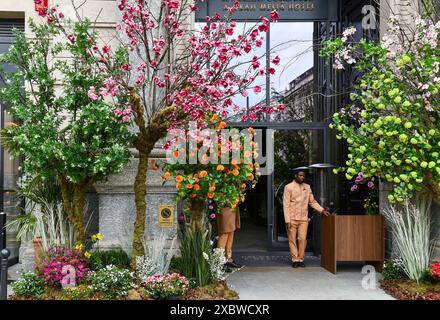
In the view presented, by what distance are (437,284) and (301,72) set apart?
5.75 m

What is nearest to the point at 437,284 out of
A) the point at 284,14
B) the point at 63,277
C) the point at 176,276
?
the point at 176,276

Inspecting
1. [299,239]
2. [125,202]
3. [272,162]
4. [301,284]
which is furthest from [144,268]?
[272,162]

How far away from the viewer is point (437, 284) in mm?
6832

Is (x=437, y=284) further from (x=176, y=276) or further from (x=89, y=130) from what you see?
(x=89, y=130)

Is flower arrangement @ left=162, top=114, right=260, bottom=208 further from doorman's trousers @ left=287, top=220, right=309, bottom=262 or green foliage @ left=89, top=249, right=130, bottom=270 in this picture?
doorman's trousers @ left=287, top=220, right=309, bottom=262

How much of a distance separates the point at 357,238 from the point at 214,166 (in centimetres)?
318

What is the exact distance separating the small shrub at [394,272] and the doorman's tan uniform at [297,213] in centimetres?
178

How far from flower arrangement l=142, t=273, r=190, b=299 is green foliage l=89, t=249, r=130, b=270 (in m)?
0.79

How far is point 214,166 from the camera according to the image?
6.87 m

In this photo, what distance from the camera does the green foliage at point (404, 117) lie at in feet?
21.5

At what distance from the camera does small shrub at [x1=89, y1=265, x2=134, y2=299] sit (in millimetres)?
6141

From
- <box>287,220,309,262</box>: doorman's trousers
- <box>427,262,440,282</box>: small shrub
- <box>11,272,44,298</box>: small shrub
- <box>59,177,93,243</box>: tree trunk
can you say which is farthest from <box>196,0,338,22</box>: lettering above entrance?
<box>11,272,44,298</box>: small shrub

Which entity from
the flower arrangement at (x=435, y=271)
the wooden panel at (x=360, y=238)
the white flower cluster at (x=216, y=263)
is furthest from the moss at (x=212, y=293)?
the flower arrangement at (x=435, y=271)

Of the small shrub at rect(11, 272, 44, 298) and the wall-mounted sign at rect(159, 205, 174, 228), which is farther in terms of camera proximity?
the wall-mounted sign at rect(159, 205, 174, 228)
